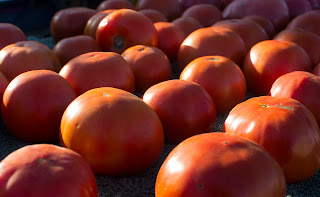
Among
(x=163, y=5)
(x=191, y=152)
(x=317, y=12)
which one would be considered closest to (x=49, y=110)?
(x=191, y=152)

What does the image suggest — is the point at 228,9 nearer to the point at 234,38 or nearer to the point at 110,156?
the point at 234,38

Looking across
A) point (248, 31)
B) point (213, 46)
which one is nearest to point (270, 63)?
point (213, 46)

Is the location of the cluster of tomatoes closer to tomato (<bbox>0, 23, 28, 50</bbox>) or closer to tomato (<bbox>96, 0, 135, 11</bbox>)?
tomato (<bbox>0, 23, 28, 50</bbox>)

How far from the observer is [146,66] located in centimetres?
117

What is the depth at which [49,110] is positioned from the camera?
906 mm

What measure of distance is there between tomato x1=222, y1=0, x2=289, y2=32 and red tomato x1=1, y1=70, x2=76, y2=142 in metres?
1.03

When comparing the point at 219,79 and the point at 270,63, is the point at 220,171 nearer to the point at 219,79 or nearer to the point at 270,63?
the point at 219,79

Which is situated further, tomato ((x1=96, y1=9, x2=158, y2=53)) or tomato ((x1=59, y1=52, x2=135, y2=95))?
tomato ((x1=96, y1=9, x2=158, y2=53))

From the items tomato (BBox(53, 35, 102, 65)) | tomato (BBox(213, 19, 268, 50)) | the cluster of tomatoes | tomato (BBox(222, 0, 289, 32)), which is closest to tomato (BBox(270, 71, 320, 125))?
the cluster of tomatoes

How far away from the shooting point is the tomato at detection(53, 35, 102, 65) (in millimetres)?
1312

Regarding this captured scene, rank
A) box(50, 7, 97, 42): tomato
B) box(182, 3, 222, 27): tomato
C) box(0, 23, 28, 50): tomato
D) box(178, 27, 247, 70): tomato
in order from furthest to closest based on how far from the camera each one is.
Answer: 1. box(182, 3, 222, 27): tomato
2. box(50, 7, 97, 42): tomato
3. box(0, 23, 28, 50): tomato
4. box(178, 27, 247, 70): tomato

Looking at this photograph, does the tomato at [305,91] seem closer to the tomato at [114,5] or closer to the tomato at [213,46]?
the tomato at [213,46]

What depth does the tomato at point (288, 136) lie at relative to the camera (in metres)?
0.77

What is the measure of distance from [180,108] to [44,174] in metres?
0.39
